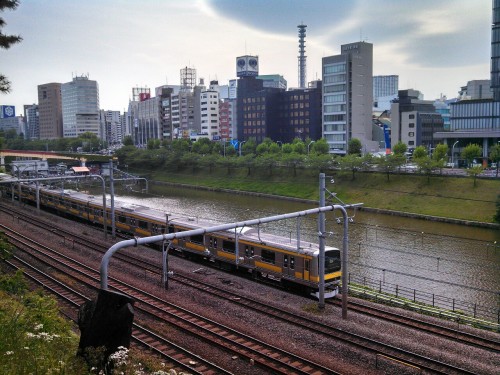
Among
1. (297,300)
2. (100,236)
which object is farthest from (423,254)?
(100,236)

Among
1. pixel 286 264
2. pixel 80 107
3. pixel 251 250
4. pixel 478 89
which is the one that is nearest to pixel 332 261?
pixel 286 264

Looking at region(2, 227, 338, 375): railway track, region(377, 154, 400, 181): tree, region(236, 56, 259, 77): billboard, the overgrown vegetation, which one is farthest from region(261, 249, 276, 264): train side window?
region(236, 56, 259, 77): billboard

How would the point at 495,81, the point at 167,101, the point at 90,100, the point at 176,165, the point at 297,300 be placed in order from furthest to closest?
the point at 90,100
the point at 167,101
the point at 176,165
the point at 495,81
the point at 297,300

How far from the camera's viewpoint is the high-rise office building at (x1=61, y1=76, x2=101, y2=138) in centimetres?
17400

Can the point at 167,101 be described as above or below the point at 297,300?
above

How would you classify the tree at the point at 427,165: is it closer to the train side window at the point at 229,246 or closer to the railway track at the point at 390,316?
the train side window at the point at 229,246

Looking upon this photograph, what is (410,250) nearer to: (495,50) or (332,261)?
(332,261)

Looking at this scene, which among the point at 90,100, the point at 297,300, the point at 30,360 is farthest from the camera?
the point at 90,100

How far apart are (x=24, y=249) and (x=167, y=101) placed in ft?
331

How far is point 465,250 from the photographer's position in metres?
30.1

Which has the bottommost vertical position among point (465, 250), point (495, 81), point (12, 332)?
point (465, 250)

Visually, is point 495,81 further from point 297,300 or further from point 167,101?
point 167,101

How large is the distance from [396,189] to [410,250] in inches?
769

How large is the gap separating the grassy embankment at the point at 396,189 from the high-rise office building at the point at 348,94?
24823 millimetres
